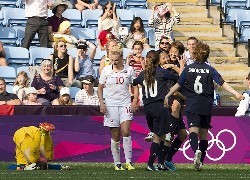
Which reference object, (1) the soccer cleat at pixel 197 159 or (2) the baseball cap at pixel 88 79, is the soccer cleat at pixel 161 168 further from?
(2) the baseball cap at pixel 88 79

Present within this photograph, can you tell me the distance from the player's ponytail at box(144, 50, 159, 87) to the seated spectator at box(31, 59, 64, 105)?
3937 millimetres

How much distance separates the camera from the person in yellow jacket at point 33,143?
1780cm

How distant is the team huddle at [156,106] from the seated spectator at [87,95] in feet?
8.76

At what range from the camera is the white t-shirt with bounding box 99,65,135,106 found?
57.7ft

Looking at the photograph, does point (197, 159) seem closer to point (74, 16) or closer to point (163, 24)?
point (163, 24)

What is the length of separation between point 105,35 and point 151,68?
5867mm

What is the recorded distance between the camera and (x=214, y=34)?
25.4 meters

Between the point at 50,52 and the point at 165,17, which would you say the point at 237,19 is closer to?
the point at 165,17

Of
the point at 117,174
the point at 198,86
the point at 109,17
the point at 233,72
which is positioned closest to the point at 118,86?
the point at 198,86

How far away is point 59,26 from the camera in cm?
2338

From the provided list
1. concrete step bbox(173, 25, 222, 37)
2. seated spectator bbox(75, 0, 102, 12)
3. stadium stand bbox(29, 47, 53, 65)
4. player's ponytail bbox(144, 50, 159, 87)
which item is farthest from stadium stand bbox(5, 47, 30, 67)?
player's ponytail bbox(144, 50, 159, 87)

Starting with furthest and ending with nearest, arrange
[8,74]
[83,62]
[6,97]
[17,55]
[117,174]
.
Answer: [17,55], [83,62], [8,74], [6,97], [117,174]

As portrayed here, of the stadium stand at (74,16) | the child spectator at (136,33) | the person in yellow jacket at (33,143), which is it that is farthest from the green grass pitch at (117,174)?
the stadium stand at (74,16)

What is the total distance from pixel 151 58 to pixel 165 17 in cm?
631
